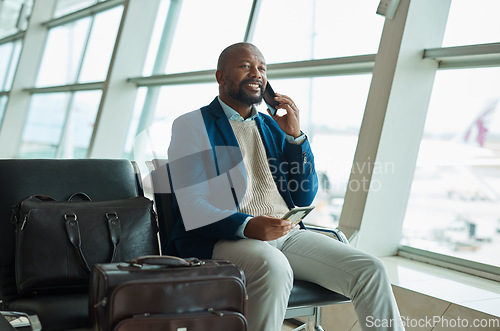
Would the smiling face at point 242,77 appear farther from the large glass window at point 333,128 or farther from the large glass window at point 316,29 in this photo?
the large glass window at point 316,29

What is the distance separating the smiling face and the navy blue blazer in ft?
0.25

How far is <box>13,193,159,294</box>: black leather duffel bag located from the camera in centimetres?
154

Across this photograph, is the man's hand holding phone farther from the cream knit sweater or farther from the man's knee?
the man's knee

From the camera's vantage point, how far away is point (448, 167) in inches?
108

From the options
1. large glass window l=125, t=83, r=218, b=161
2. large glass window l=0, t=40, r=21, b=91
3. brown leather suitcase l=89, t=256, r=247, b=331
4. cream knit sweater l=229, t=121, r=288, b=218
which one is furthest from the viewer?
large glass window l=0, t=40, r=21, b=91

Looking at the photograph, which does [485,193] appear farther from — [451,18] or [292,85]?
[292,85]

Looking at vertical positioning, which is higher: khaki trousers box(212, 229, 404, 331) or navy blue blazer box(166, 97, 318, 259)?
navy blue blazer box(166, 97, 318, 259)

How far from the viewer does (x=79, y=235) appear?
162 cm

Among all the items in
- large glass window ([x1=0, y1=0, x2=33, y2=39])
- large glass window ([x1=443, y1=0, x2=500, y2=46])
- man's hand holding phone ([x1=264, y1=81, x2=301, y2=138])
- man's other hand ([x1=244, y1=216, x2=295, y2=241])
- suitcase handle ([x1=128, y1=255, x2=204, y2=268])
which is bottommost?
suitcase handle ([x1=128, y1=255, x2=204, y2=268])

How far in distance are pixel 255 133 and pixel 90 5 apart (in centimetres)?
549

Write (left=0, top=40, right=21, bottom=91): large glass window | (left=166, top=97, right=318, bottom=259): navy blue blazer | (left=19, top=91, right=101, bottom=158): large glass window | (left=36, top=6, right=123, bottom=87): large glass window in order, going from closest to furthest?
1. (left=166, top=97, right=318, bottom=259): navy blue blazer
2. (left=36, top=6, right=123, bottom=87): large glass window
3. (left=19, top=91, right=101, bottom=158): large glass window
4. (left=0, top=40, right=21, bottom=91): large glass window

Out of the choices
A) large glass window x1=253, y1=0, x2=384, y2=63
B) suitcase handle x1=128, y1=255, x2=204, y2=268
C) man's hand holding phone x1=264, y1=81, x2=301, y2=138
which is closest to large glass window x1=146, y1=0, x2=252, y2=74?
large glass window x1=253, y1=0, x2=384, y2=63

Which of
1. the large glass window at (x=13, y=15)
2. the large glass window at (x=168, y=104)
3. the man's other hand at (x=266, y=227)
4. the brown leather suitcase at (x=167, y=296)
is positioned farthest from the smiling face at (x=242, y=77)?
the large glass window at (x=13, y=15)

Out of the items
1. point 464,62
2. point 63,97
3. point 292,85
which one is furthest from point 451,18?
point 63,97
